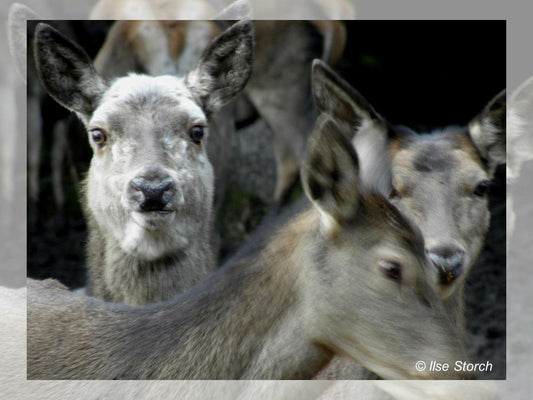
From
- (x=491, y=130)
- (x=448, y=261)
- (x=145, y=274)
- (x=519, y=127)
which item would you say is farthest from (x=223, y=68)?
(x=448, y=261)

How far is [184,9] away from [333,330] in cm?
297

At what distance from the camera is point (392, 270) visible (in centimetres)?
276

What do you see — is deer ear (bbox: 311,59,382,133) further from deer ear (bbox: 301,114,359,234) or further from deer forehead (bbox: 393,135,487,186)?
deer ear (bbox: 301,114,359,234)

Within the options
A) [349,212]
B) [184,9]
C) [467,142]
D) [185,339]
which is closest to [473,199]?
[467,142]

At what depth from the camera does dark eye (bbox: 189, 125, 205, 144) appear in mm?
3973

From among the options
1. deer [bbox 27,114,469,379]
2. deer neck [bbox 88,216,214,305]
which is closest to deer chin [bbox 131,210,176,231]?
deer neck [bbox 88,216,214,305]

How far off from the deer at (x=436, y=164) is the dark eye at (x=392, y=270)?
1.93 ft

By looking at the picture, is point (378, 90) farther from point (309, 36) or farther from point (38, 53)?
point (38, 53)

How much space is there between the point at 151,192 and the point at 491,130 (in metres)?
1.42

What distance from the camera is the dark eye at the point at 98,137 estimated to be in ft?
12.8

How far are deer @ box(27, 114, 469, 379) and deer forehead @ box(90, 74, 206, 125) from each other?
1148mm

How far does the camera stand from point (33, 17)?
165 inches

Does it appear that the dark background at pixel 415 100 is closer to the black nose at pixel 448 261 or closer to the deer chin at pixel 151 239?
the deer chin at pixel 151 239

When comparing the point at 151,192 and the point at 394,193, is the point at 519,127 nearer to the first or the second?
the point at 394,193
